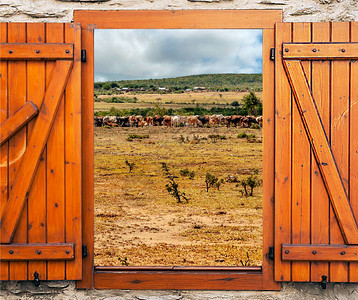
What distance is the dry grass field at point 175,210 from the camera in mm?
6816

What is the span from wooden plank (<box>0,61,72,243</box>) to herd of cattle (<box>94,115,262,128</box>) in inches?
865

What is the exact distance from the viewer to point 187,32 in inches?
2003

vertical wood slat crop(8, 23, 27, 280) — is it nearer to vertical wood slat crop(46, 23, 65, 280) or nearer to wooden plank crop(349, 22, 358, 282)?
vertical wood slat crop(46, 23, 65, 280)

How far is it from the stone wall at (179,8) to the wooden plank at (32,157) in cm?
45

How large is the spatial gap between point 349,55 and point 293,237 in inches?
52.5

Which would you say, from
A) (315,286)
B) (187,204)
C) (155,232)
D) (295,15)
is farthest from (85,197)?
(187,204)

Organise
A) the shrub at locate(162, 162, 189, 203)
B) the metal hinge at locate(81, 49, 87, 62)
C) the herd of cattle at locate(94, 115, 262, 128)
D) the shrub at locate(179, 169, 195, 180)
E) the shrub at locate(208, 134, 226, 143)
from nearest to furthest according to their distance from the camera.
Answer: the metal hinge at locate(81, 49, 87, 62) → the shrub at locate(162, 162, 189, 203) → the shrub at locate(179, 169, 195, 180) → the shrub at locate(208, 134, 226, 143) → the herd of cattle at locate(94, 115, 262, 128)

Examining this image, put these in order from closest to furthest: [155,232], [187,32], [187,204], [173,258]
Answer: [173,258]
[155,232]
[187,204]
[187,32]

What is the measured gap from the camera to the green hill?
3834cm

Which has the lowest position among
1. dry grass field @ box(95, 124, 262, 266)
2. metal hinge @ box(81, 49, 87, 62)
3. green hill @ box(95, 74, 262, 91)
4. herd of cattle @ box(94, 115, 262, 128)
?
dry grass field @ box(95, 124, 262, 266)

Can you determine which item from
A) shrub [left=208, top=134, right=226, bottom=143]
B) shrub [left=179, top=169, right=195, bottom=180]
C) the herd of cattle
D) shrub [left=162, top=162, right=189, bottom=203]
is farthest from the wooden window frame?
the herd of cattle

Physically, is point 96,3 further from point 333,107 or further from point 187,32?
point 187,32

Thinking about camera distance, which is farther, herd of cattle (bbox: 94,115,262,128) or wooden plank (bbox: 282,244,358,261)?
herd of cattle (bbox: 94,115,262,128)

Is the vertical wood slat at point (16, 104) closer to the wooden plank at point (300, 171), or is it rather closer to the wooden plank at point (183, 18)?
the wooden plank at point (183, 18)
